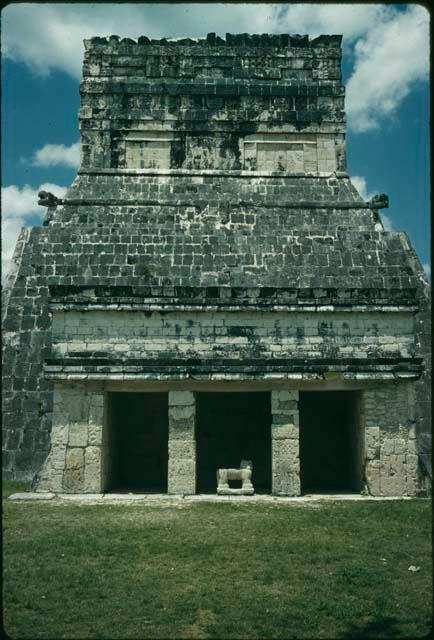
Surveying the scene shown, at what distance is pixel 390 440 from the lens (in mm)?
13672

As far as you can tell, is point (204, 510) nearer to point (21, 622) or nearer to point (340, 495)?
point (340, 495)

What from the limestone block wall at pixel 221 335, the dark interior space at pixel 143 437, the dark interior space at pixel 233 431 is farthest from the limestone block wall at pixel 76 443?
the dark interior space at pixel 233 431

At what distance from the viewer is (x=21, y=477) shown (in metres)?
15.2

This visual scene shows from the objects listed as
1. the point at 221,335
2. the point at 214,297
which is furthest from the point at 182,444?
the point at 214,297

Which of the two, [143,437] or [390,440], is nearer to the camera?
[390,440]

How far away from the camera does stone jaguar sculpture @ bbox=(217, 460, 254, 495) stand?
44.3 ft

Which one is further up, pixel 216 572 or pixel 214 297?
pixel 214 297

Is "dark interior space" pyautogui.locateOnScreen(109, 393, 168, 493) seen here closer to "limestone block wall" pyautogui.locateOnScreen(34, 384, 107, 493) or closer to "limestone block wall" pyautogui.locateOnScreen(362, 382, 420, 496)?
"limestone block wall" pyautogui.locateOnScreen(34, 384, 107, 493)

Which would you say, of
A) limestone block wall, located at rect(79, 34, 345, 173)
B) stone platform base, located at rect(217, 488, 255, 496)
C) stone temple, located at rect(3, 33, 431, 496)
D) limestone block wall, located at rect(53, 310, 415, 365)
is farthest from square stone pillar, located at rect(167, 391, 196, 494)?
limestone block wall, located at rect(79, 34, 345, 173)

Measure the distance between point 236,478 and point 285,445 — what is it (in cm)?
133

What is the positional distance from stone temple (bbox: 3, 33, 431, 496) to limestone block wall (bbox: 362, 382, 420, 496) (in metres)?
0.04

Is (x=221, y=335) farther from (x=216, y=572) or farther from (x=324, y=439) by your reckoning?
(x=216, y=572)

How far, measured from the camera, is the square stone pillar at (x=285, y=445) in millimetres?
13516

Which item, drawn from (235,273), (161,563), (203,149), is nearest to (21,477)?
(235,273)
